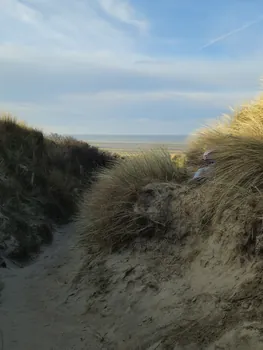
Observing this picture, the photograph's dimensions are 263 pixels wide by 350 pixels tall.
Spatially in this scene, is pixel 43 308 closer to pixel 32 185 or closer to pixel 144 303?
pixel 144 303

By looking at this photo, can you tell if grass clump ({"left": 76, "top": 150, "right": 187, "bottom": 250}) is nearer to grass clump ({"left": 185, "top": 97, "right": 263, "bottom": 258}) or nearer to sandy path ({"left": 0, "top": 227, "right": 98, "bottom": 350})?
sandy path ({"left": 0, "top": 227, "right": 98, "bottom": 350})

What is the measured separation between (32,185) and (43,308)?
679cm

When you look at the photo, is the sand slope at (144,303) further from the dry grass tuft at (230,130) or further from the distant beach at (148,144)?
the distant beach at (148,144)

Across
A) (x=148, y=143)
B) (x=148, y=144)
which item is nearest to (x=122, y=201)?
(x=148, y=144)

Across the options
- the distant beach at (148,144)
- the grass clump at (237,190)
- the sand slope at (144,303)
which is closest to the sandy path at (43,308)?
the sand slope at (144,303)

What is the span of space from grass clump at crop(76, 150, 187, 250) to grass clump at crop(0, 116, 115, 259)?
174 centimetres

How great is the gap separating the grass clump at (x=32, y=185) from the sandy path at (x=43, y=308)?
95cm

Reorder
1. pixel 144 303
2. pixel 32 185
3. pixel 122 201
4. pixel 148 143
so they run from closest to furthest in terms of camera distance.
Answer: pixel 144 303 < pixel 122 201 < pixel 148 143 < pixel 32 185

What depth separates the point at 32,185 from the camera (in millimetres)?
13359

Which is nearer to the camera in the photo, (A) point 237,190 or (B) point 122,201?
(A) point 237,190

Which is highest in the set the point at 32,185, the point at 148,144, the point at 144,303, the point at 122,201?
the point at 148,144

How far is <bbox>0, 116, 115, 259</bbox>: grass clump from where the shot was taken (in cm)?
1030

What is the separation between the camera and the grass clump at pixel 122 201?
24.5 ft

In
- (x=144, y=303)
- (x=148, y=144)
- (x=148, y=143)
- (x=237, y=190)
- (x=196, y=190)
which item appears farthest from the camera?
(x=148, y=143)
